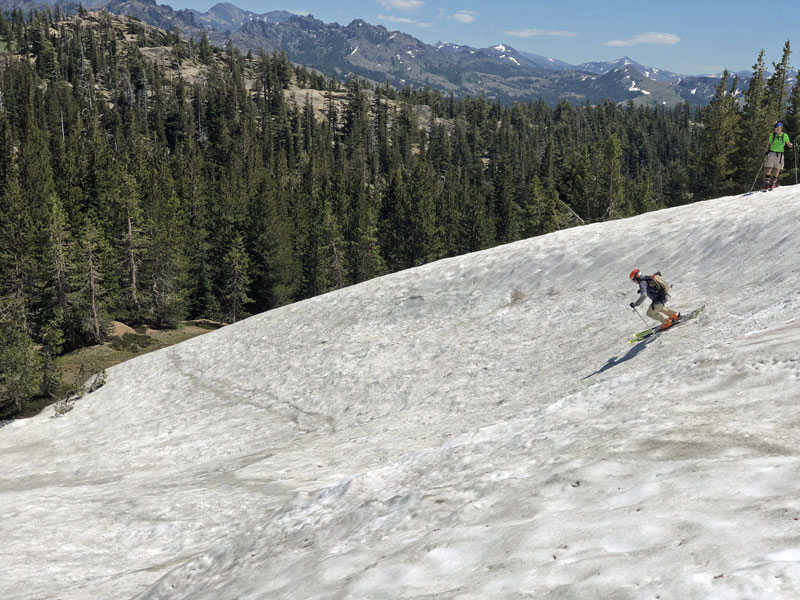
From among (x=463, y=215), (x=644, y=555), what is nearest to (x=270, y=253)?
(x=463, y=215)

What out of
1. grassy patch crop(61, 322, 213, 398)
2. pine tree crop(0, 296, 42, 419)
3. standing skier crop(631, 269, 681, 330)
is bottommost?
grassy patch crop(61, 322, 213, 398)

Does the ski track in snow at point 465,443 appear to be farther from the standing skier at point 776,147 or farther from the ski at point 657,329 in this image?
the standing skier at point 776,147

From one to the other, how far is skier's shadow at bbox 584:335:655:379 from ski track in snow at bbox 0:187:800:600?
0.11 m

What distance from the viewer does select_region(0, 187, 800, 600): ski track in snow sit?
23.5 ft

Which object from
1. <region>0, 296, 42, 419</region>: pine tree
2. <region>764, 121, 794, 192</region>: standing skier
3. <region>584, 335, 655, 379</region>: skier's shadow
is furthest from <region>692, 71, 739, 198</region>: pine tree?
<region>0, 296, 42, 419</region>: pine tree

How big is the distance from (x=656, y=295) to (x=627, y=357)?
6.53 feet

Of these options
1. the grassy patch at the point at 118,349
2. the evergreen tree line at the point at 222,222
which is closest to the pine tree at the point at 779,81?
the evergreen tree line at the point at 222,222

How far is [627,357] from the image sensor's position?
17.9 m

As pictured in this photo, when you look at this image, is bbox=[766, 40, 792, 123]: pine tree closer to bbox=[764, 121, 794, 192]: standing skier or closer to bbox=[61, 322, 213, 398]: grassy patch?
bbox=[764, 121, 794, 192]: standing skier

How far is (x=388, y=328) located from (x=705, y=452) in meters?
20.7

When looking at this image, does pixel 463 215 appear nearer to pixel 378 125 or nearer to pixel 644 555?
pixel 644 555

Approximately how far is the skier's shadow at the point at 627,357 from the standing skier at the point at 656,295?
700mm

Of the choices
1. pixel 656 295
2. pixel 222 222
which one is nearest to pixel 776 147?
pixel 656 295

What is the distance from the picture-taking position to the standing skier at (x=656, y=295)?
17.2 metres
